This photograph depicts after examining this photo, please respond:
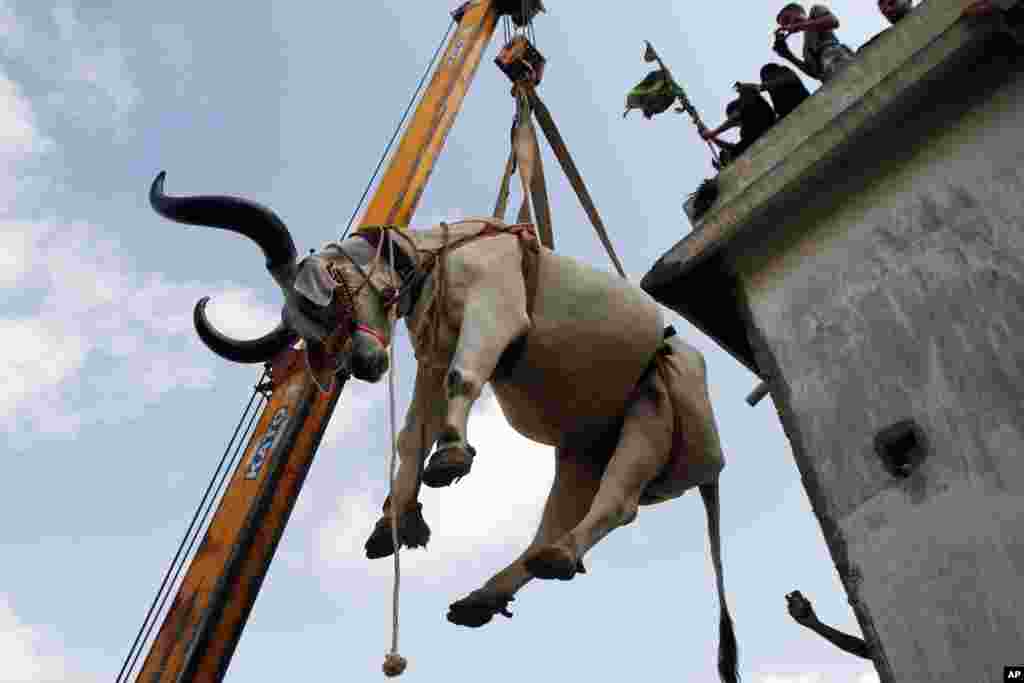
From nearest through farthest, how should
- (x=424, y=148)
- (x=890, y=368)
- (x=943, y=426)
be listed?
1. (x=943, y=426)
2. (x=890, y=368)
3. (x=424, y=148)

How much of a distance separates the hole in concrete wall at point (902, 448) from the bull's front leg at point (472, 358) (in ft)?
5.23

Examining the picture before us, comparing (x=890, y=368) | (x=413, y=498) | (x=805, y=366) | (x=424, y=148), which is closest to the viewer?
(x=890, y=368)

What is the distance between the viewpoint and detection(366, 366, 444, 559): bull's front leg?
4766mm

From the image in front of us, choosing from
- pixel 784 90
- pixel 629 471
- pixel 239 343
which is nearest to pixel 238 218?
pixel 239 343

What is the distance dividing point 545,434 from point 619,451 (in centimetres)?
43

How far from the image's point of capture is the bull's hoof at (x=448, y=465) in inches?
161

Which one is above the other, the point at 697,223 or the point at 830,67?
the point at 830,67

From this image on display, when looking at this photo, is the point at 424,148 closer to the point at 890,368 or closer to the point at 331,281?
the point at 331,281

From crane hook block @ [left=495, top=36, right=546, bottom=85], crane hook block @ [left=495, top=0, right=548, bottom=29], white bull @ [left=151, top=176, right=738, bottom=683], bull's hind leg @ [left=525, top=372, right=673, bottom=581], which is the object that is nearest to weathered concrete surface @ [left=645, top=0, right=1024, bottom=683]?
white bull @ [left=151, top=176, right=738, bottom=683]

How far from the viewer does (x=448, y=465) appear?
408 cm

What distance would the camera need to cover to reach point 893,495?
3.64 meters

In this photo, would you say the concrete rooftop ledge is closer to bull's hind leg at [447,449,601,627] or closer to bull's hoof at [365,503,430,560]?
bull's hind leg at [447,449,601,627]

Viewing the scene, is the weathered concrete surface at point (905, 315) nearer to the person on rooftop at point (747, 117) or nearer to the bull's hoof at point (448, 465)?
the person on rooftop at point (747, 117)

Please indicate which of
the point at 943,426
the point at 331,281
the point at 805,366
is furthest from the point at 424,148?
the point at 943,426
